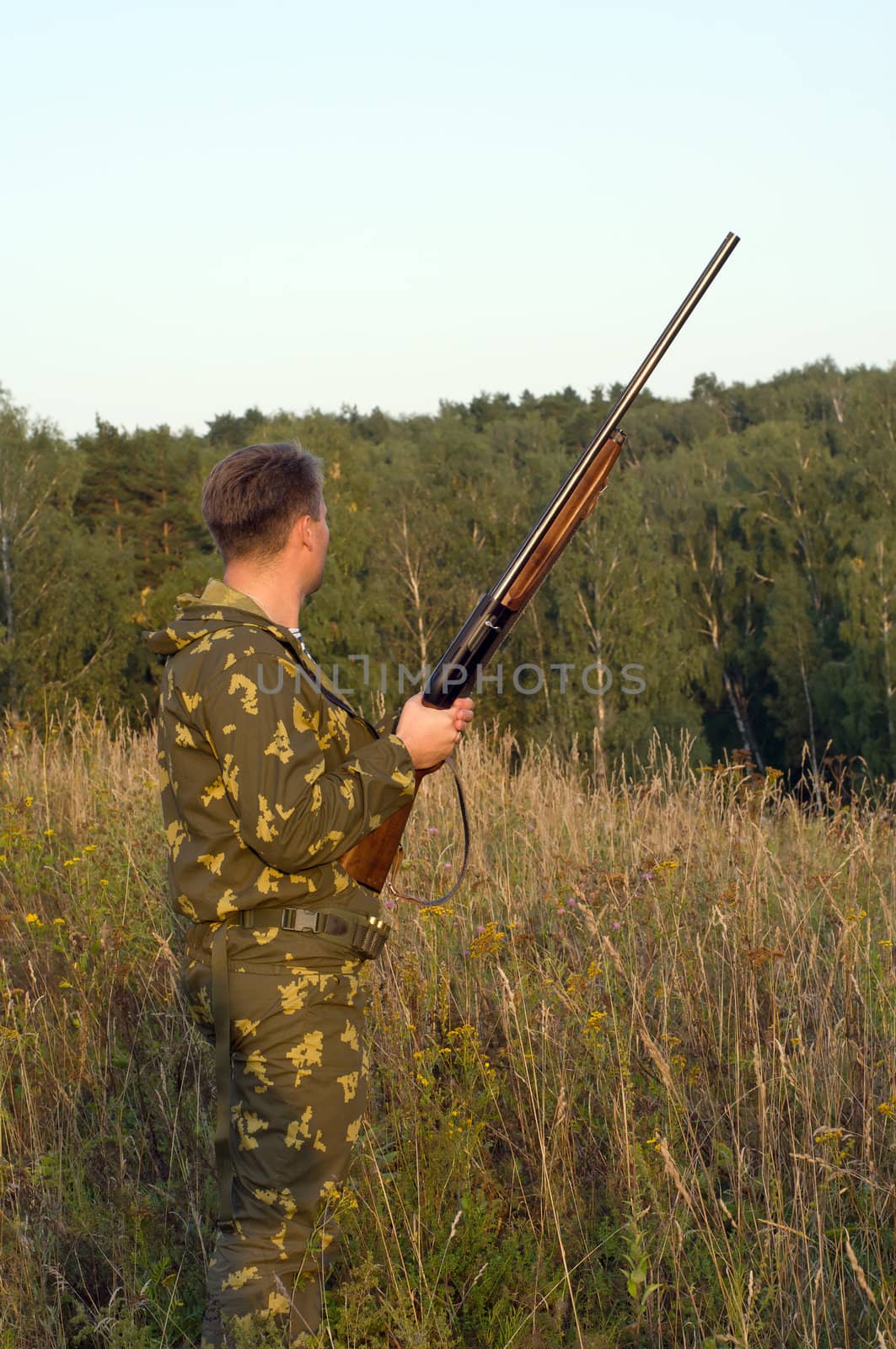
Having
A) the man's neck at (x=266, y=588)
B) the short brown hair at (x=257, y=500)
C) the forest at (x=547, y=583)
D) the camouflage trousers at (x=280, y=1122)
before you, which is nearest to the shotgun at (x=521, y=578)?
the camouflage trousers at (x=280, y=1122)

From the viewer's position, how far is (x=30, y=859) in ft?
18.1

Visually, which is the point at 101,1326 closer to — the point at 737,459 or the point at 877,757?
the point at 877,757

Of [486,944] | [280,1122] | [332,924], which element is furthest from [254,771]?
[486,944]

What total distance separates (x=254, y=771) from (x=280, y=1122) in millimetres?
701

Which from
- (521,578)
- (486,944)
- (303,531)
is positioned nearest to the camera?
(303,531)

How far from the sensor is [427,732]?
268 centimetres

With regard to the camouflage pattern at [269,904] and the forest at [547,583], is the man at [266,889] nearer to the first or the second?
the camouflage pattern at [269,904]

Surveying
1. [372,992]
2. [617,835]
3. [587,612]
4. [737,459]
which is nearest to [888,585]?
[587,612]

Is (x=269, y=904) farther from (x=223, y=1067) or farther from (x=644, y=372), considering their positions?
(x=644, y=372)

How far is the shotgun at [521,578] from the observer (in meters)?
2.68

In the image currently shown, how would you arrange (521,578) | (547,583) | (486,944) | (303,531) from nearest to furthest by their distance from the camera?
1. (303,531)
2. (521,578)
3. (486,944)
4. (547,583)

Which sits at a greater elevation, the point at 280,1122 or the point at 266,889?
the point at 266,889

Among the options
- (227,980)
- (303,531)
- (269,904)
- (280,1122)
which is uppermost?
(303,531)

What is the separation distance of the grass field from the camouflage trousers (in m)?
0.10
